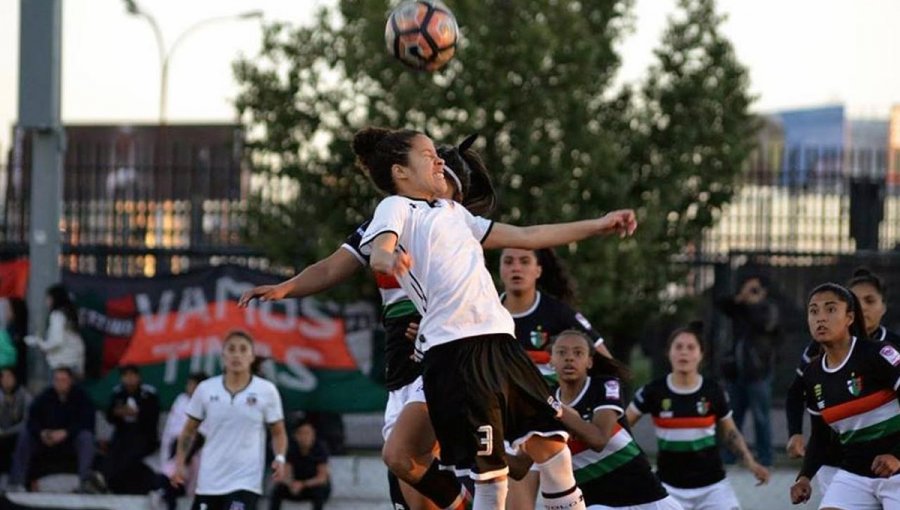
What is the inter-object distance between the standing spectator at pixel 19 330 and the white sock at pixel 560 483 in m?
10.7

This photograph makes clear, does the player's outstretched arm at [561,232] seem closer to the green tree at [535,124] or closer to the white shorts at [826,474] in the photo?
the white shorts at [826,474]

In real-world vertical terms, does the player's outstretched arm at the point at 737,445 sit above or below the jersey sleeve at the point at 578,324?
below

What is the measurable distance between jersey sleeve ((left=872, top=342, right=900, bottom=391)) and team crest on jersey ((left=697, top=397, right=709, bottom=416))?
2182mm

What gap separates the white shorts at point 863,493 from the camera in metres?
9.80

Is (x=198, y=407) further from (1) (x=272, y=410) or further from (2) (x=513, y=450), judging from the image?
(2) (x=513, y=450)

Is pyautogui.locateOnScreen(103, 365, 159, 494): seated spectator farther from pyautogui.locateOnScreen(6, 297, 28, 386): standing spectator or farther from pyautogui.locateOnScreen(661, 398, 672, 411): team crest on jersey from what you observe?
pyautogui.locateOnScreen(661, 398, 672, 411): team crest on jersey

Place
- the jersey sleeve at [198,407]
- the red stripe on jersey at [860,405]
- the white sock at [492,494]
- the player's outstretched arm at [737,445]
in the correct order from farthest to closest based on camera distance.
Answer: the jersey sleeve at [198,407]
the player's outstretched arm at [737,445]
the red stripe on jersey at [860,405]
the white sock at [492,494]

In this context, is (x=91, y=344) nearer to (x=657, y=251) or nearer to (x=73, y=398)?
(x=73, y=398)

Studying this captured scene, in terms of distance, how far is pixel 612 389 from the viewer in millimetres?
10375

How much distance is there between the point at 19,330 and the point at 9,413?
4.83 ft

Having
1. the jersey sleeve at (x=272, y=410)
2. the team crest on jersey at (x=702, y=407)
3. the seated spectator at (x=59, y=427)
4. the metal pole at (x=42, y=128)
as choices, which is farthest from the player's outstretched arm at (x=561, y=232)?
the metal pole at (x=42, y=128)

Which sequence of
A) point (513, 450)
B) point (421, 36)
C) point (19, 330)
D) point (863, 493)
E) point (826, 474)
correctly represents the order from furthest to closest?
1. point (19, 330)
2. point (826, 474)
3. point (421, 36)
4. point (863, 493)
5. point (513, 450)

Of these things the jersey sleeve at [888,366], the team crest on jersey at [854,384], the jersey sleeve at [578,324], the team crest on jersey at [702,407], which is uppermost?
the jersey sleeve at [578,324]

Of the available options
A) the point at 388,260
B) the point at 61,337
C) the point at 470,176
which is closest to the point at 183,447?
the point at 470,176
